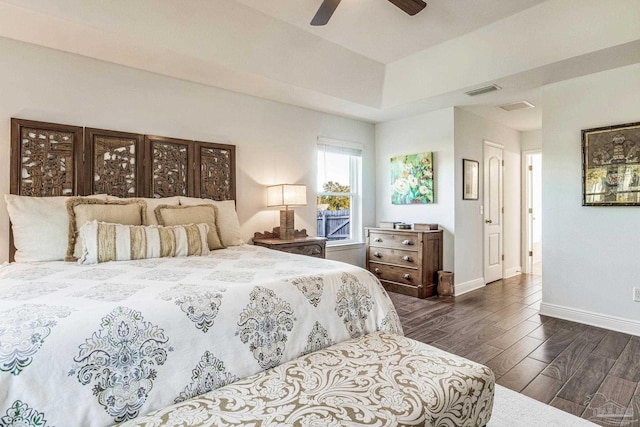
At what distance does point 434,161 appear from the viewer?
443 cm

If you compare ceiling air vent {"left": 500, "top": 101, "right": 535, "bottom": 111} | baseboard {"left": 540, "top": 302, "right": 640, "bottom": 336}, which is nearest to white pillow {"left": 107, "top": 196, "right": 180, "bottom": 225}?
baseboard {"left": 540, "top": 302, "right": 640, "bottom": 336}

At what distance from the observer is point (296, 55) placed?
332cm

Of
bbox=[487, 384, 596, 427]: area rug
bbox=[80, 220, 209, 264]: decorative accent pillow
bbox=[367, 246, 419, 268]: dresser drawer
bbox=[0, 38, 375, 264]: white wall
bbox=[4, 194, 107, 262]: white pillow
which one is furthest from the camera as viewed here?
bbox=[367, 246, 419, 268]: dresser drawer

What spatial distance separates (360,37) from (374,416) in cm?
331

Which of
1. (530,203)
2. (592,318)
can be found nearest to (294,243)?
(592,318)

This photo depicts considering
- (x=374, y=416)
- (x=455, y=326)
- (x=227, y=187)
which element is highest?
(x=227, y=187)

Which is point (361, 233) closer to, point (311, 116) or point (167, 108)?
point (311, 116)

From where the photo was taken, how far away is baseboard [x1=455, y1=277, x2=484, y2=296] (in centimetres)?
434

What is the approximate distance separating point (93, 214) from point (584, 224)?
4242mm

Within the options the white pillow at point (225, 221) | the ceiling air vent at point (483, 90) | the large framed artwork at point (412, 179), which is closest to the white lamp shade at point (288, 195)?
the white pillow at point (225, 221)

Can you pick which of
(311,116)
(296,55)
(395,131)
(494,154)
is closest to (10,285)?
(296,55)

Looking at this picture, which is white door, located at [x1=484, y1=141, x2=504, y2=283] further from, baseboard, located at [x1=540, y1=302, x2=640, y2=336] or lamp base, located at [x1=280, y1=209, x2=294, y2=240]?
lamp base, located at [x1=280, y1=209, x2=294, y2=240]

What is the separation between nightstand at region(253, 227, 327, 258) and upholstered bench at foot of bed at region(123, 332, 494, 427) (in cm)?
205

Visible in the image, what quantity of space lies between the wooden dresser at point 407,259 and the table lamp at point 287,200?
1400 millimetres
